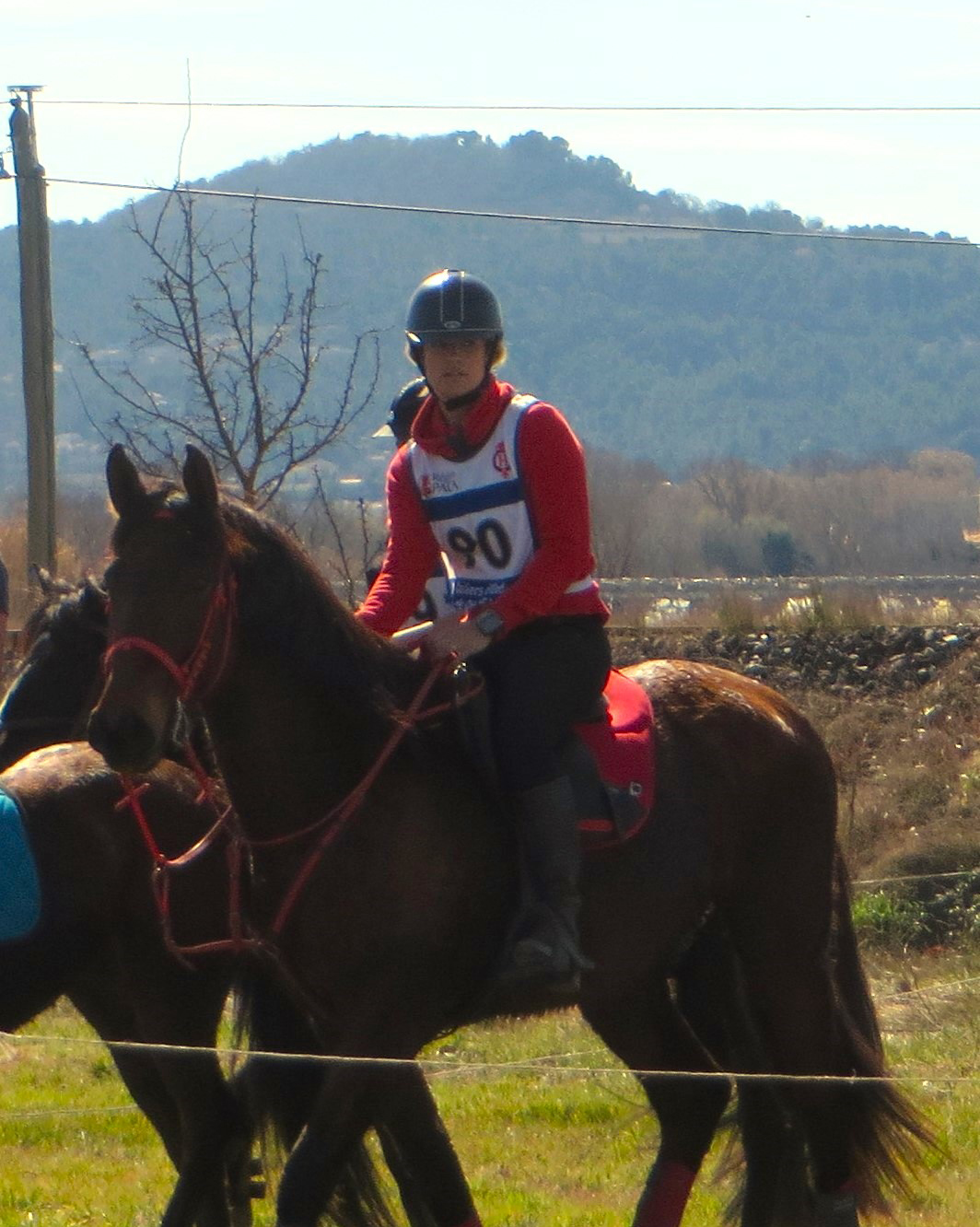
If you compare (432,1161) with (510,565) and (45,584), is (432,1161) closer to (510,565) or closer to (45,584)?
(510,565)

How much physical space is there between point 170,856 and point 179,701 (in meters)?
1.49

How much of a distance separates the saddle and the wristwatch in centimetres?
14

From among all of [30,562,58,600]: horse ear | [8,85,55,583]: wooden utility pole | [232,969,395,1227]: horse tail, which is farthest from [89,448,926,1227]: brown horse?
[8,85,55,583]: wooden utility pole

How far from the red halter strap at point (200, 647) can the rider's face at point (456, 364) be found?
90cm

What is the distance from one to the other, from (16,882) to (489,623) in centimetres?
172

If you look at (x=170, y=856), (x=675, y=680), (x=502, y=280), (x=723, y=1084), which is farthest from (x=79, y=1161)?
(x=502, y=280)

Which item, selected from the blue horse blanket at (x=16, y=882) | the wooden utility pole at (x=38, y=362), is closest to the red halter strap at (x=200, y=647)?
the blue horse blanket at (x=16, y=882)

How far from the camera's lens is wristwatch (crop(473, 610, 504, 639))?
15.3 feet

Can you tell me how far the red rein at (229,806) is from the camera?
4148 mm

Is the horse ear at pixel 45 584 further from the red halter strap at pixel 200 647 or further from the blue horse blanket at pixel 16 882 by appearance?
the red halter strap at pixel 200 647

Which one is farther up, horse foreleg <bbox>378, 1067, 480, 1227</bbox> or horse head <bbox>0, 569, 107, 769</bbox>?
horse head <bbox>0, 569, 107, 769</bbox>

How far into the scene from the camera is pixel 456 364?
4.85 meters

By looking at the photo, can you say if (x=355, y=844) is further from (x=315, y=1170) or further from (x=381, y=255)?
(x=381, y=255)

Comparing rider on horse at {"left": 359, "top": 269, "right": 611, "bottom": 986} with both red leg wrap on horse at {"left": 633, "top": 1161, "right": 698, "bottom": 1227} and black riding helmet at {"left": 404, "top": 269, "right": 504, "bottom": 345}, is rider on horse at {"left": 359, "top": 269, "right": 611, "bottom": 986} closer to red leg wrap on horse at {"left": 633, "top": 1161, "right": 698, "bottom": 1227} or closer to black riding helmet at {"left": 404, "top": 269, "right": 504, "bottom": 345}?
black riding helmet at {"left": 404, "top": 269, "right": 504, "bottom": 345}
